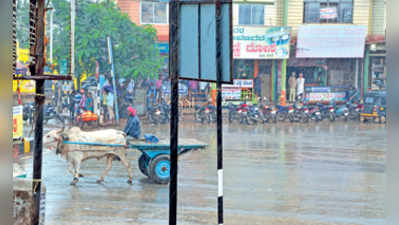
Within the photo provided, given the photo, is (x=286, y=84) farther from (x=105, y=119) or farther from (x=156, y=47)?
(x=105, y=119)

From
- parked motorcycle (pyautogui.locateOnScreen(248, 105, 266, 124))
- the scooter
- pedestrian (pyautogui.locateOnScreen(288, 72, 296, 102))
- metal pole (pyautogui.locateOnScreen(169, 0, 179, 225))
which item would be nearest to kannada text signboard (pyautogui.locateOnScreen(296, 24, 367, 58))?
pedestrian (pyautogui.locateOnScreen(288, 72, 296, 102))

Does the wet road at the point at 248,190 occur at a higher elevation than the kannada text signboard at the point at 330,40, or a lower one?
lower

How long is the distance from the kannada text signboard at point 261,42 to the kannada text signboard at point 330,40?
2.94 ft

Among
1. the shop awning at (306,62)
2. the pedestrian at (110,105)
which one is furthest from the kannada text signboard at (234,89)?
the pedestrian at (110,105)

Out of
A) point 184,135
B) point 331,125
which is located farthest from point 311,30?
point 184,135

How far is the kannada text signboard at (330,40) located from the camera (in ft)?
73.8

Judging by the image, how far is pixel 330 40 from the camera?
2256 cm

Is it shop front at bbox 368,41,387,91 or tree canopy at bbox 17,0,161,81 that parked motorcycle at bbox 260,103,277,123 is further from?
shop front at bbox 368,41,387,91

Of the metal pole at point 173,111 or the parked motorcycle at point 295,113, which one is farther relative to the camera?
the parked motorcycle at point 295,113

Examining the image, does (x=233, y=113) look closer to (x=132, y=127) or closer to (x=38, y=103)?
(x=132, y=127)

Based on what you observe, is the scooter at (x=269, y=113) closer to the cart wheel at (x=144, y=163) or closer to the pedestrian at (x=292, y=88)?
the pedestrian at (x=292, y=88)

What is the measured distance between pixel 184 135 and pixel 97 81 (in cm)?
581

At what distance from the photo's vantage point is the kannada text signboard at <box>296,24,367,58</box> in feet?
73.8

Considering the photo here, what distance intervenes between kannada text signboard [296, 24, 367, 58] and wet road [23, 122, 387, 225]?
955 cm
